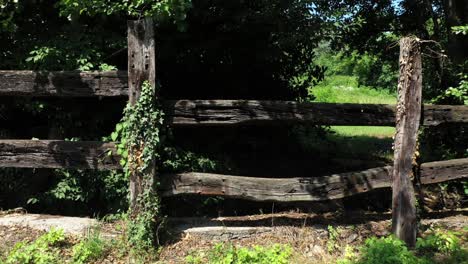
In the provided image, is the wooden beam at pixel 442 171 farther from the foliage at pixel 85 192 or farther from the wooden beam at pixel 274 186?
the foliage at pixel 85 192

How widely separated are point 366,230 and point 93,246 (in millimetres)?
2815

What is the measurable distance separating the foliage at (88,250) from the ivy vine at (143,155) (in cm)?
Answer: 29

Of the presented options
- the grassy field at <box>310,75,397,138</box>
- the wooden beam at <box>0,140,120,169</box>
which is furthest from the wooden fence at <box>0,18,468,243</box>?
the grassy field at <box>310,75,397,138</box>

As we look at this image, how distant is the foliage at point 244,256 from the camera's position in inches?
168

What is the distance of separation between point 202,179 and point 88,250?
4.09 ft

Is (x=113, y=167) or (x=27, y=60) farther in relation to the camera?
(x=27, y=60)

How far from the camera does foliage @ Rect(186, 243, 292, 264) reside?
4270 mm

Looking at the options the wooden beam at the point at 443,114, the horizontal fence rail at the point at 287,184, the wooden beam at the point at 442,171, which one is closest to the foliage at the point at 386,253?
the horizontal fence rail at the point at 287,184

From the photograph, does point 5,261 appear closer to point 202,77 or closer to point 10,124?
point 10,124

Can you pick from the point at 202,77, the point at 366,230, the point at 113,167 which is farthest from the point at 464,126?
the point at 113,167

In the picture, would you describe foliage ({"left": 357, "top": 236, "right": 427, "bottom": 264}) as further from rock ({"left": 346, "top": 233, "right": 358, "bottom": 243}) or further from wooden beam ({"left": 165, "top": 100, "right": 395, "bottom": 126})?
wooden beam ({"left": 165, "top": 100, "right": 395, "bottom": 126})

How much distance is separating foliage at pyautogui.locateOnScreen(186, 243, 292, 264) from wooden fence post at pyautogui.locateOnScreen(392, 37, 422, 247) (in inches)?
46.9

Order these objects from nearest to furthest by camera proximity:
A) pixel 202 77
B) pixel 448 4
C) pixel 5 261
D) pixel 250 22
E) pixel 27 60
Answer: pixel 5 261, pixel 27 60, pixel 250 22, pixel 202 77, pixel 448 4

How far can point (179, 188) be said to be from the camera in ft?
15.1
